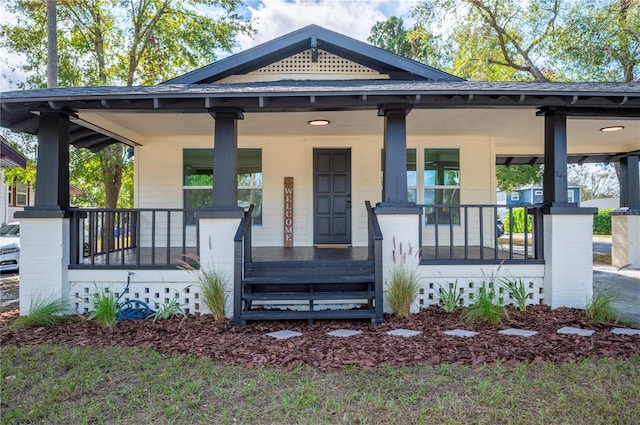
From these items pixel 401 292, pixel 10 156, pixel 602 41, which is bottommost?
pixel 401 292

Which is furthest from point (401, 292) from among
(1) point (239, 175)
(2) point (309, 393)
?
(1) point (239, 175)

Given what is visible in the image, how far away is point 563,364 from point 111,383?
377cm

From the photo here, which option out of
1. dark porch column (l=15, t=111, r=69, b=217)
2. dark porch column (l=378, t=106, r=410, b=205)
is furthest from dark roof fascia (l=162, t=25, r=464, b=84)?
dark porch column (l=15, t=111, r=69, b=217)

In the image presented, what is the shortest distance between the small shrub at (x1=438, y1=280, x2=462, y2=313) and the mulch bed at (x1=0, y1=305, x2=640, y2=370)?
12 centimetres

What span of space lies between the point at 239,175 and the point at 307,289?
3.65m

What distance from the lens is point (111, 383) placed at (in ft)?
10.1

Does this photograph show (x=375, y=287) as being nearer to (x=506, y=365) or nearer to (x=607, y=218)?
(x=506, y=365)

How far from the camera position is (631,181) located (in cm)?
914

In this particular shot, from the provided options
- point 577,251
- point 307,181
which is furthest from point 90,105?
point 577,251

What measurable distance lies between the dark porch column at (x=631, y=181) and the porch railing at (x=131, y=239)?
32.4 ft

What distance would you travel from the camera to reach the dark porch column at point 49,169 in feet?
16.5

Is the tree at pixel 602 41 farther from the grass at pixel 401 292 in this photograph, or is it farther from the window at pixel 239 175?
the grass at pixel 401 292

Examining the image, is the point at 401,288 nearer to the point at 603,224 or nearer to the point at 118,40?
the point at 118,40

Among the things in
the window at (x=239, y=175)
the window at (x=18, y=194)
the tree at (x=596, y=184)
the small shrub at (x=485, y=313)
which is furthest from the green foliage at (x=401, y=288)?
the tree at (x=596, y=184)
